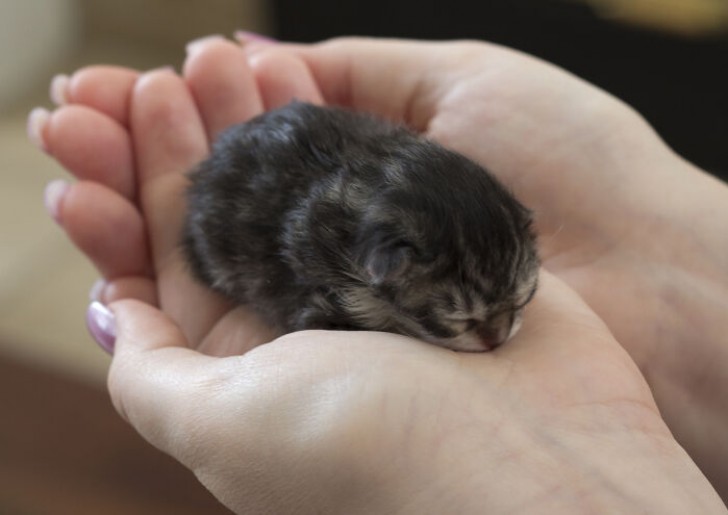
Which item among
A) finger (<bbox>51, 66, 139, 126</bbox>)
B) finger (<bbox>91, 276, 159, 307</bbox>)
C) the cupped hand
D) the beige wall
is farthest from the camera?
the beige wall

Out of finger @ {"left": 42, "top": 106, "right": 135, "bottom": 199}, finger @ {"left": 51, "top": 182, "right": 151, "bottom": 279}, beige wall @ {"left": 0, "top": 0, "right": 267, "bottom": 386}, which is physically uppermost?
finger @ {"left": 42, "top": 106, "right": 135, "bottom": 199}

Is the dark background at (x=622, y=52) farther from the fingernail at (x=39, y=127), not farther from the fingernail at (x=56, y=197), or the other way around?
the fingernail at (x=56, y=197)

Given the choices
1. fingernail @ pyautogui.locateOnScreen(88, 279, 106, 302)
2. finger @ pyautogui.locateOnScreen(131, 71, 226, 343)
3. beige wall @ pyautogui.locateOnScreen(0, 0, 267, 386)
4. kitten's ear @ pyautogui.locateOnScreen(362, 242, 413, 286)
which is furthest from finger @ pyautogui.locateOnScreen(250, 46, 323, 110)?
beige wall @ pyautogui.locateOnScreen(0, 0, 267, 386)

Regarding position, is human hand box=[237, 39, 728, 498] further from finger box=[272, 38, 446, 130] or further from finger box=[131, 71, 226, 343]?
finger box=[131, 71, 226, 343]

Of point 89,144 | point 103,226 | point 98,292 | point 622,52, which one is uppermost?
point 89,144

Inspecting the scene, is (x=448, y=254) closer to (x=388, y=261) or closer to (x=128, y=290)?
(x=388, y=261)

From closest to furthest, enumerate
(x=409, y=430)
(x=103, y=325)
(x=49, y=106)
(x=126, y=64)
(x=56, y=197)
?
(x=409, y=430)
(x=103, y=325)
(x=56, y=197)
(x=49, y=106)
(x=126, y=64)

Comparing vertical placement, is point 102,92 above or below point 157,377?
above

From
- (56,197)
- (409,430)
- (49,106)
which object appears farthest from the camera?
(49,106)

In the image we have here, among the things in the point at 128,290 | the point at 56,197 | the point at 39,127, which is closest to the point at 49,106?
the point at 39,127
